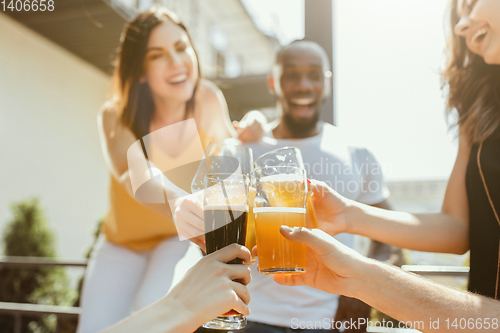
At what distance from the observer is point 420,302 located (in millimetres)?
647

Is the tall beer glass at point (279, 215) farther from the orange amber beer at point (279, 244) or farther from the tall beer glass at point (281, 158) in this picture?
the tall beer glass at point (281, 158)

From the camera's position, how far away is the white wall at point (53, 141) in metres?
2.65

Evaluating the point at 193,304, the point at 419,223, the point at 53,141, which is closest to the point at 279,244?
the point at 193,304

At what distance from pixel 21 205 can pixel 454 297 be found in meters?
3.18

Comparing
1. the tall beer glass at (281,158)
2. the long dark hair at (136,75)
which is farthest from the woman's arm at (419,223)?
the long dark hair at (136,75)

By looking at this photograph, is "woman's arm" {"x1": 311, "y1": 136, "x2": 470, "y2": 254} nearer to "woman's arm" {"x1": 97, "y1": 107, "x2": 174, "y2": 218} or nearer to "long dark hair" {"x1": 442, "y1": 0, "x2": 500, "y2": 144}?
"long dark hair" {"x1": 442, "y1": 0, "x2": 500, "y2": 144}

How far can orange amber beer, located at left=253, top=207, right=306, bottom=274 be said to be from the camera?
2.11 ft

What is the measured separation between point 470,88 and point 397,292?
0.70 meters

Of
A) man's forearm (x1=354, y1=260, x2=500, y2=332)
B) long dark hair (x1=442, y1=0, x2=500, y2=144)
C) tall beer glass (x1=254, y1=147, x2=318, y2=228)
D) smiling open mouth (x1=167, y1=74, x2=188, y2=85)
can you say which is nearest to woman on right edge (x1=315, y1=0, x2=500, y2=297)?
long dark hair (x1=442, y1=0, x2=500, y2=144)

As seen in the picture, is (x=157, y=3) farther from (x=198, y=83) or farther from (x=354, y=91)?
(x=354, y=91)

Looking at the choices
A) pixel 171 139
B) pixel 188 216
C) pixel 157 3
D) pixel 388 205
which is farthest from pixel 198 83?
pixel 388 205

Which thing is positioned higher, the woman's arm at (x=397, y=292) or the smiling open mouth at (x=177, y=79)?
the smiling open mouth at (x=177, y=79)

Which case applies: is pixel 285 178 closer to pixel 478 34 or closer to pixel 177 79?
pixel 177 79

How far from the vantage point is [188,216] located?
734mm
